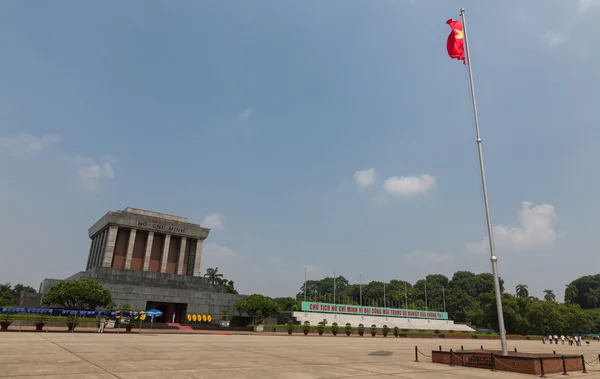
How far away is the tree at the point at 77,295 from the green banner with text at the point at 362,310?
36190 mm

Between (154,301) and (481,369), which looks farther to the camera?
(154,301)

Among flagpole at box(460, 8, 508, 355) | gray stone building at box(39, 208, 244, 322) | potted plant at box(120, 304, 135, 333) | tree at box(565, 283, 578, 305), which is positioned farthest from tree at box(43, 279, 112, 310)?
Result: tree at box(565, 283, 578, 305)

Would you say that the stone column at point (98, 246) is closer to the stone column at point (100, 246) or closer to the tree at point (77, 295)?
the stone column at point (100, 246)

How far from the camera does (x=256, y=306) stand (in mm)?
59375

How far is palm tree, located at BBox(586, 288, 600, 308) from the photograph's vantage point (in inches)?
6152

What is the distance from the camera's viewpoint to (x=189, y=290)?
204ft

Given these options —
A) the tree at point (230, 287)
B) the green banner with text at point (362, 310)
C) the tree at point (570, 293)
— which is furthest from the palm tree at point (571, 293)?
the tree at point (230, 287)

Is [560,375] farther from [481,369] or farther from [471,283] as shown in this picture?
[471,283]

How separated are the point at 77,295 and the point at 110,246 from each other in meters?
21.7

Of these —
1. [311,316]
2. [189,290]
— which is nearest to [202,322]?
[189,290]

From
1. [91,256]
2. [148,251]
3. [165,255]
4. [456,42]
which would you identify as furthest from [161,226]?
[456,42]

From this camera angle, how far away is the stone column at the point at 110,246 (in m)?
65.9

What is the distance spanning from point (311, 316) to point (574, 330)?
233 feet

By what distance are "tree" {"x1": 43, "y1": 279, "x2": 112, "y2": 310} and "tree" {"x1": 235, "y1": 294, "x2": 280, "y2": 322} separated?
65.8ft
